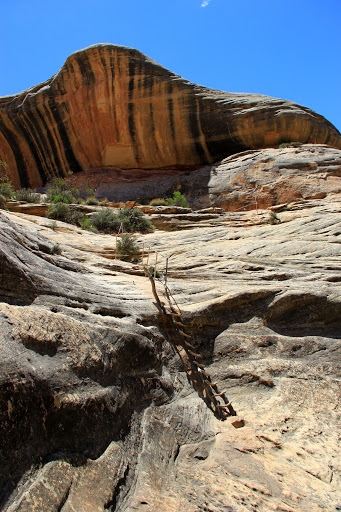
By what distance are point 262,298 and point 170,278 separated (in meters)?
1.80

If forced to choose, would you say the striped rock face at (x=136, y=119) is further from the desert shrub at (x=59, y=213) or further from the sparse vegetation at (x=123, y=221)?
the desert shrub at (x=59, y=213)

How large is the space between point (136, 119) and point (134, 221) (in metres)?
9.77

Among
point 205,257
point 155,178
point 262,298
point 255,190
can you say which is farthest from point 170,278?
point 155,178

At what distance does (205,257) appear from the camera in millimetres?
8766

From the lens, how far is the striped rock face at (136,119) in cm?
1994

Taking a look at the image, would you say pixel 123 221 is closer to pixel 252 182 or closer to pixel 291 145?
pixel 252 182

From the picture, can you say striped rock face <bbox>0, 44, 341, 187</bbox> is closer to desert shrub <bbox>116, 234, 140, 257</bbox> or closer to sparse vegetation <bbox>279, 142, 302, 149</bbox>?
sparse vegetation <bbox>279, 142, 302, 149</bbox>

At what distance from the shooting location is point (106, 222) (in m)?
13.0

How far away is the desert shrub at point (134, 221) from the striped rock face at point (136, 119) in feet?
28.2

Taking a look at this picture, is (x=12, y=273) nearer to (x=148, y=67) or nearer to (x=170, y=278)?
(x=170, y=278)

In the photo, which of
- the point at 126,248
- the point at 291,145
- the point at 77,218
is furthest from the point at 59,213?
the point at 291,145

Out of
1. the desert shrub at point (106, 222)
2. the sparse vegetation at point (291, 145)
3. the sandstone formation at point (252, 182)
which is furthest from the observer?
the sparse vegetation at point (291, 145)

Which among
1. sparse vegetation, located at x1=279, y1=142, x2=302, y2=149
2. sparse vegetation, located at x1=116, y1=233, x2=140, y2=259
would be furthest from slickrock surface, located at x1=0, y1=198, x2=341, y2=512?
sparse vegetation, located at x1=279, y1=142, x2=302, y2=149

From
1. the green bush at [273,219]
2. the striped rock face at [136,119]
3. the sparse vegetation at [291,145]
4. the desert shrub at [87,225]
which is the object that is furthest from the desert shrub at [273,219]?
the striped rock face at [136,119]
